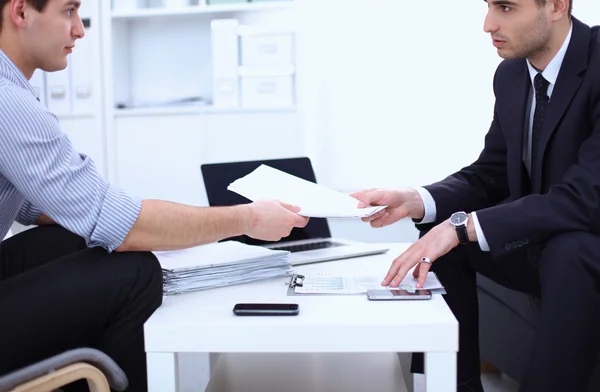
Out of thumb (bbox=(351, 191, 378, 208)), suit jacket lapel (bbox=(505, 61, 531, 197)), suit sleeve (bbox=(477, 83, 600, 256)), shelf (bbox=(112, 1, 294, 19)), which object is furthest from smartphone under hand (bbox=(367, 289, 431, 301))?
shelf (bbox=(112, 1, 294, 19))

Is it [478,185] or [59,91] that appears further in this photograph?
[59,91]

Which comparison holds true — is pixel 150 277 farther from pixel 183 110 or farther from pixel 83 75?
pixel 83 75

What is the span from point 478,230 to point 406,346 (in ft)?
1.33

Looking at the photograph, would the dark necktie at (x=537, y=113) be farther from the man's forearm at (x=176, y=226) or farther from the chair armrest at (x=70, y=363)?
the chair armrest at (x=70, y=363)

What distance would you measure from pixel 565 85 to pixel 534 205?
32 cm

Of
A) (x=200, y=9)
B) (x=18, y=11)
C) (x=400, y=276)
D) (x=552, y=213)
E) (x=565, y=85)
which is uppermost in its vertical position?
(x=200, y=9)

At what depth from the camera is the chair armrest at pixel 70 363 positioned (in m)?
0.98

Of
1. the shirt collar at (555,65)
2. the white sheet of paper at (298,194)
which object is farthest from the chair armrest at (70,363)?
the shirt collar at (555,65)

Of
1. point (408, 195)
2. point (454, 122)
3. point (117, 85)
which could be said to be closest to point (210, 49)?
point (117, 85)

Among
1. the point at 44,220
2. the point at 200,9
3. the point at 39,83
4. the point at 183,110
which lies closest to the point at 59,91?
the point at 39,83

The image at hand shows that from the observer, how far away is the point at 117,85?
9.95 ft

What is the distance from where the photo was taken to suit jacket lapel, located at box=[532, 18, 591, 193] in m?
1.48

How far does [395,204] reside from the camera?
1.59m

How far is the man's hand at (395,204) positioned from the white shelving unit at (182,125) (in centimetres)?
134
